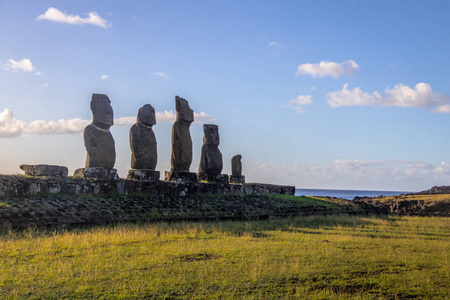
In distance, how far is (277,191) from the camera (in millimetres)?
28109

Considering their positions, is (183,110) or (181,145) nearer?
(181,145)

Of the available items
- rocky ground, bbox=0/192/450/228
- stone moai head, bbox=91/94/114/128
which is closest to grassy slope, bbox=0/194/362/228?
rocky ground, bbox=0/192/450/228

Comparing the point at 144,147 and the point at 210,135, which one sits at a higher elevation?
the point at 210,135

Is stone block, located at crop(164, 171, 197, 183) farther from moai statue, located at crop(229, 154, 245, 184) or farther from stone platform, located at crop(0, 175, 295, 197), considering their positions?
moai statue, located at crop(229, 154, 245, 184)

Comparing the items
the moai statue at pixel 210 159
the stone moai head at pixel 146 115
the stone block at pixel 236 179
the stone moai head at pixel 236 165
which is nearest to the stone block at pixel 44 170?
the stone moai head at pixel 146 115

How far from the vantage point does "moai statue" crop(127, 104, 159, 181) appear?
19641 millimetres

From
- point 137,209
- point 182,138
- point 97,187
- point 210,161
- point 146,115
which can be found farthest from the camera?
point 210,161

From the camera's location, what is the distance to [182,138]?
2217 cm

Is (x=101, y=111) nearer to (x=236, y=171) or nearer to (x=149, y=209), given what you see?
(x=149, y=209)

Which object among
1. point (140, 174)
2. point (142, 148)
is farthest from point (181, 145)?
point (140, 174)

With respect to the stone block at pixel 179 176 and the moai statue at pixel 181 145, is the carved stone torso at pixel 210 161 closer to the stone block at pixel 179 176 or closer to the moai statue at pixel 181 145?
the moai statue at pixel 181 145

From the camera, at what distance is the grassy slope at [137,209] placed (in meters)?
12.7

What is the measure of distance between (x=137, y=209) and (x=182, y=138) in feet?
23.3

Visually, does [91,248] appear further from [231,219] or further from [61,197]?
[231,219]
